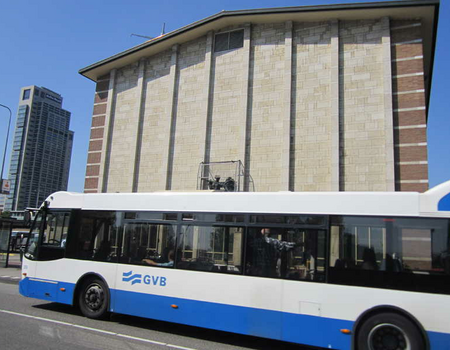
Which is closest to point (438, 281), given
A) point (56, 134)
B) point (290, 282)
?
point (290, 282)

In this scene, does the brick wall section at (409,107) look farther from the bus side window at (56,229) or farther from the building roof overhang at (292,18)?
the bus side window at (56,229)

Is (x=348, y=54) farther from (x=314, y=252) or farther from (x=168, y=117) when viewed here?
(x=314, y=252)

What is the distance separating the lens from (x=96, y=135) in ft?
79.5

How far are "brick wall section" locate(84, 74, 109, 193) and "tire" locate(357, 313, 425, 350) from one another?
67.0 feet

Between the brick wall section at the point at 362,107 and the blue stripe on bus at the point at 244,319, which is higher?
the brick wall section at the point at 362,107

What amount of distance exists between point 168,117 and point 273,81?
6.81m

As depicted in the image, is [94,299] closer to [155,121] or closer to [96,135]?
[155,121]

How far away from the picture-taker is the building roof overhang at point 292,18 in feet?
55.0

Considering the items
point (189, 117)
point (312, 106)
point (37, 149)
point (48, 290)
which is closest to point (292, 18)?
point (312, 106)

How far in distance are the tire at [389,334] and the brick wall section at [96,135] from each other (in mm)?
20421

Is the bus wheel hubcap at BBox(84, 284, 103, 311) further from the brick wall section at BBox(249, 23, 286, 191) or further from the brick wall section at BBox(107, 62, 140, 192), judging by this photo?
the brick wall section at BBox(107, 62, 140, 192)

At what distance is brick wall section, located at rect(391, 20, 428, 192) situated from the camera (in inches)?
617

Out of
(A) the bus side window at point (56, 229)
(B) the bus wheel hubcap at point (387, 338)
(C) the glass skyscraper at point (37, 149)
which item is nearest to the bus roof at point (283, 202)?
(A) the bus side window at point (56, 229)

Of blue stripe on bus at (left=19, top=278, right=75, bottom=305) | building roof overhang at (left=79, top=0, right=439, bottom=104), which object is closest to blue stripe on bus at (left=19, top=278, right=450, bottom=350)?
blue stripe on bus at (left=19, top=278, right=75, bottom=305)
